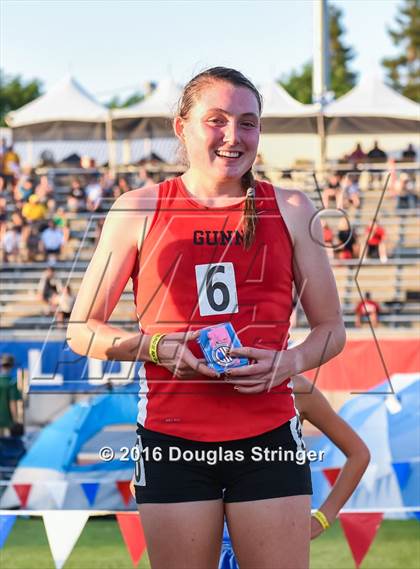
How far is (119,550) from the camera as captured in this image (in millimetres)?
6633

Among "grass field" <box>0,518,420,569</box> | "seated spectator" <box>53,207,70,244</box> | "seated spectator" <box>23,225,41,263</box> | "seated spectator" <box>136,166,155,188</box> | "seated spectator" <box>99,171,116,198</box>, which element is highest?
"seated spectator" <box>136,166,155,188</box>

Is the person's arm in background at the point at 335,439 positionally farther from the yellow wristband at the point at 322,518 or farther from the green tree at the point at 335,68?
the green tree at the point at 335,68

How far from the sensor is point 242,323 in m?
2.33

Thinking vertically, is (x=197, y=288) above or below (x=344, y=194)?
above

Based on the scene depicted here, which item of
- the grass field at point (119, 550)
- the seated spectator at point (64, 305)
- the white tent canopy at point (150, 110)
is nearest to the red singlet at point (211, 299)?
the grass field at point (119, 550)

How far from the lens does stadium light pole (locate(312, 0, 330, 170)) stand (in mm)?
13501

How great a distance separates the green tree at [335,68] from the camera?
203 ft

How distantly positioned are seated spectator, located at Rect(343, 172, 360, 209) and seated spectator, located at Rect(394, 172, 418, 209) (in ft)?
2.02

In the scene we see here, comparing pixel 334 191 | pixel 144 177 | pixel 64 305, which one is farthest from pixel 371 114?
pixel 64 305

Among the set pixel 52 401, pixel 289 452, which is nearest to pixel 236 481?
pixel 289 452

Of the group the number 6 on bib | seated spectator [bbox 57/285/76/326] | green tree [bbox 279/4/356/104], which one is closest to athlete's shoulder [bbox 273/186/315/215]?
the number 6 on bib

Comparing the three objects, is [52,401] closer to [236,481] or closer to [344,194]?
[344,194]

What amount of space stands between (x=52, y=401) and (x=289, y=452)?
8.39 metres

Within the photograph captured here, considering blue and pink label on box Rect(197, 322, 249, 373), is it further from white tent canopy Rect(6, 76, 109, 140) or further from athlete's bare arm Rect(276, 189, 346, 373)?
white tent canopy Rect(6, 76, 109, 140)
